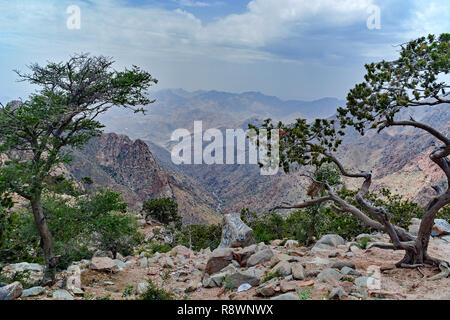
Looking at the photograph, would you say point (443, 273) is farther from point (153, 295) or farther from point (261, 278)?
point (153, 295)

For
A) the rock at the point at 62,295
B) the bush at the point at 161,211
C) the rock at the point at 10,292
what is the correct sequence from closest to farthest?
the rock at the point at 10,292 → the rock at the point at 62,295 → the bush at the point at 161,211

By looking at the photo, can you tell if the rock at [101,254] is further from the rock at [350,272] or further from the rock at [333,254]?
the rock at [350,272]

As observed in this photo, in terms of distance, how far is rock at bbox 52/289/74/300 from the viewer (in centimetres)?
904

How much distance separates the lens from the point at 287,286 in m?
8.75

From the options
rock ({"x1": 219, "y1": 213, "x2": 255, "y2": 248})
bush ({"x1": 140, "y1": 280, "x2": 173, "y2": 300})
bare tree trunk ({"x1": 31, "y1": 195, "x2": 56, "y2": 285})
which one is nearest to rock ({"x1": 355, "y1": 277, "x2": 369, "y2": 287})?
bush ({"x1": 140, "y1": 280, "x2": 173, "y2": 300})

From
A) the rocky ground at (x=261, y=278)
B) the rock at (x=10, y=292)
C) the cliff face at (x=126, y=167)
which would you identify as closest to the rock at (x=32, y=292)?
the rocky ground at (x=261, y=278)

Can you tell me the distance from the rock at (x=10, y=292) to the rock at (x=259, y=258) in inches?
308

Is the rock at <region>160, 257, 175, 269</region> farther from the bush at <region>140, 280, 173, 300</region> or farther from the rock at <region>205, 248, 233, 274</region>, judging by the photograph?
the bush at <region>140, 280, 173, 300</region>

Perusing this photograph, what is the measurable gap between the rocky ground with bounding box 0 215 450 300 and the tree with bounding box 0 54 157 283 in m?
1.98

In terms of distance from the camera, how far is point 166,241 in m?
28.7

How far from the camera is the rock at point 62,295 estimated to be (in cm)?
904

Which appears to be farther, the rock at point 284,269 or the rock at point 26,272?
the rock at point 26,272
